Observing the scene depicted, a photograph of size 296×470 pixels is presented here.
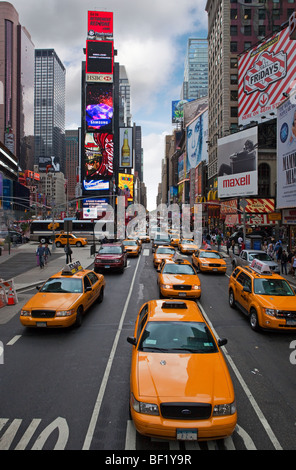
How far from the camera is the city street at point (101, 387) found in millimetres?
4746

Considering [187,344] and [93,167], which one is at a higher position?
[93,167]

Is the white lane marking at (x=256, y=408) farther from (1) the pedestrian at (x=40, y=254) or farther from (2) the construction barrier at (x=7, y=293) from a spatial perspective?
(1) the pedestrian at (x=40, y=254)

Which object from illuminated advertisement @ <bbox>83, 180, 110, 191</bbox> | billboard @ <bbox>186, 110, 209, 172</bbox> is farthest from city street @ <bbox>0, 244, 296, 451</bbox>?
illuminated advertisement @ <bbox>83, 180, 110, 191</bbox>

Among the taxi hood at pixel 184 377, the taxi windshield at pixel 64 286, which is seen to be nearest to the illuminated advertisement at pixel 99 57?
the taxi windshield at pixel 64 286

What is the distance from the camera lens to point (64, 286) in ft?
34.6

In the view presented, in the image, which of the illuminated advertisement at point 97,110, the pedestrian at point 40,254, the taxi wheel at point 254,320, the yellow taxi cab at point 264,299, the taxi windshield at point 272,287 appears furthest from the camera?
the illuminated advertisement at point 97,110

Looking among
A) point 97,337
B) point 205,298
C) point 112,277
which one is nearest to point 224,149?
point 112,277

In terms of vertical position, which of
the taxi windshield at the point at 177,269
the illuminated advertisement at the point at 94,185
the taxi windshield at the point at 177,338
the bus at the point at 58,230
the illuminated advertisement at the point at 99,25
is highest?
the illuminated advertisement at the point at 99,25

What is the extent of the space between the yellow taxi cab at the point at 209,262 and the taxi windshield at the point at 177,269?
567 cm

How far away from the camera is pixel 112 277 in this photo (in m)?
19.1

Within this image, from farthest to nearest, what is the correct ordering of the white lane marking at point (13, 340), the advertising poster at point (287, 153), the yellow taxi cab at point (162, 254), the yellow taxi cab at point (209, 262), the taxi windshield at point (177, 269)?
the advertising poster at point (287, 153) < the yellow taxi cab at point (162, 254) < the yellow taxi cab at point (209, 262) < the taxi windshield at point (177, 269) < the white lane marking at point (13, 340)

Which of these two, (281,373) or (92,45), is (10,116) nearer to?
(92,45)

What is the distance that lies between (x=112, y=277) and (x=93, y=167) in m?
80.9

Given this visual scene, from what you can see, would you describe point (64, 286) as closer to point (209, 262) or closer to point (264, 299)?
point (264, 299)
